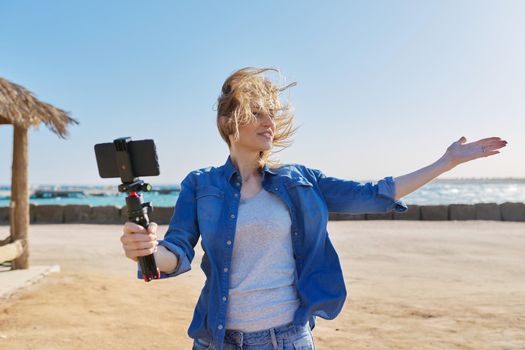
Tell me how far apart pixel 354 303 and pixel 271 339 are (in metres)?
4.30

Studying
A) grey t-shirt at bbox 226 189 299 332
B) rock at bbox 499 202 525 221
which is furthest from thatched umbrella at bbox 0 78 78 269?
rock at bbox 499 202 525 221

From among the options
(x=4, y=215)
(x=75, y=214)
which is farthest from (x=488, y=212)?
(x=4, y=215)

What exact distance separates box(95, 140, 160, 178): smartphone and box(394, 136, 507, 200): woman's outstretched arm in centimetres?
109

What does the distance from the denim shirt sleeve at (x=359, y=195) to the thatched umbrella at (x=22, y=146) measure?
6.22m

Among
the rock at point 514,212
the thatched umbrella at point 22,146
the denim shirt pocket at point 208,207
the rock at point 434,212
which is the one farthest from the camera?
the rock at point 434,212

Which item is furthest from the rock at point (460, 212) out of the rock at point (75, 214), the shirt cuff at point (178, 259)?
the shirt cuff at point (178, 259)

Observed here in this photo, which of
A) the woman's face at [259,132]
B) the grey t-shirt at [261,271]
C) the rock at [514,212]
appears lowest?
the rock at [514,212]

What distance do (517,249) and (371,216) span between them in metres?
7.60

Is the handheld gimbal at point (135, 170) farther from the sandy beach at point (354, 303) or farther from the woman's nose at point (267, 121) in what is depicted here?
the sandy beach at point (354, 303)

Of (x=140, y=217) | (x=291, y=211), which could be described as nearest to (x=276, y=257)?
(x=291, y=211)

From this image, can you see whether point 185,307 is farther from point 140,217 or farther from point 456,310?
point 140,217

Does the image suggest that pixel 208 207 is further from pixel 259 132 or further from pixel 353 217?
pixel 353 217

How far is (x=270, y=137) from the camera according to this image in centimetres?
225

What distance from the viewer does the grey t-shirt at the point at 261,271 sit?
200cm
